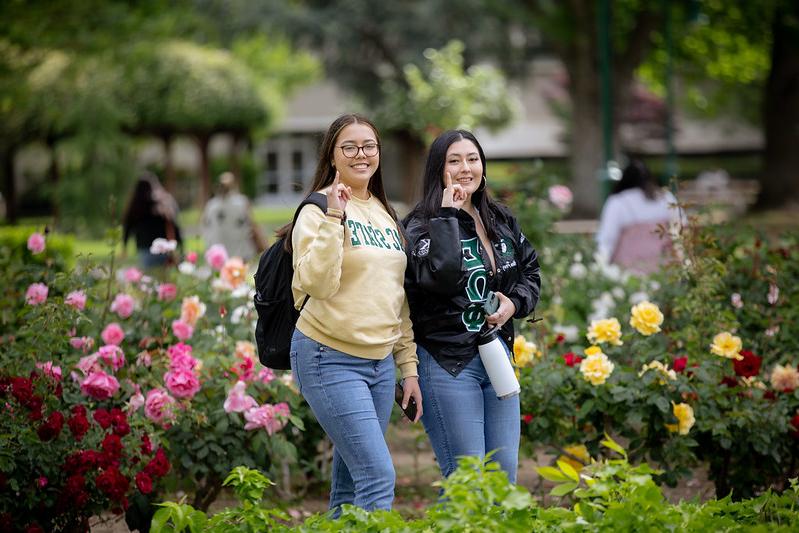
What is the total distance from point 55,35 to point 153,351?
1707 cm

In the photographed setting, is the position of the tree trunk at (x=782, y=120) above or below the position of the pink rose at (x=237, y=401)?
above

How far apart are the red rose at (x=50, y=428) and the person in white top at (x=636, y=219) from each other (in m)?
4.69

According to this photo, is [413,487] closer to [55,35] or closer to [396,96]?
[55,35]

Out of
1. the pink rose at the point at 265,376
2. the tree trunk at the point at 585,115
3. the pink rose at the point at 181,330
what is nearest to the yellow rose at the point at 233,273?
the pink rose at the point at 181,330

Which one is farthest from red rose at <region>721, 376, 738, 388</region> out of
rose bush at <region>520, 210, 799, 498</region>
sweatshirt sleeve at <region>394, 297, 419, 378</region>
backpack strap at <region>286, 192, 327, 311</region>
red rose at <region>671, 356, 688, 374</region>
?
backpack strap at <region>286, 192, 327, 311</region>

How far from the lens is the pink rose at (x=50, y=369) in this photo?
432 cm

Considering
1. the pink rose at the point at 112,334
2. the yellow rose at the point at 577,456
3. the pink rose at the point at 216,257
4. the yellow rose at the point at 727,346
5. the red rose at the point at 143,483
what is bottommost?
the yellow rose at the point at 577,456

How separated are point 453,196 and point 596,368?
1405 millimetres

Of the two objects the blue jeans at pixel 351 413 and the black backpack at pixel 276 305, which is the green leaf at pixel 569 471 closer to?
the blue jeans at pixel 351 413

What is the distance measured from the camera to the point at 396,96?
28.1 metres

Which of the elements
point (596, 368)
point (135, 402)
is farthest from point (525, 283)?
point (135, 402)

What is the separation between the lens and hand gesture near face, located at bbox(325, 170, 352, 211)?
3.43 metres

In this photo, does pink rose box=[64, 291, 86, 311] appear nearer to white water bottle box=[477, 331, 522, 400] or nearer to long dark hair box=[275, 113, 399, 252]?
long dark hair box=[275, 113, 399, 252]

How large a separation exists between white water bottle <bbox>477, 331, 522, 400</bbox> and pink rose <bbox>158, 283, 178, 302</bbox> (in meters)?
2.55
